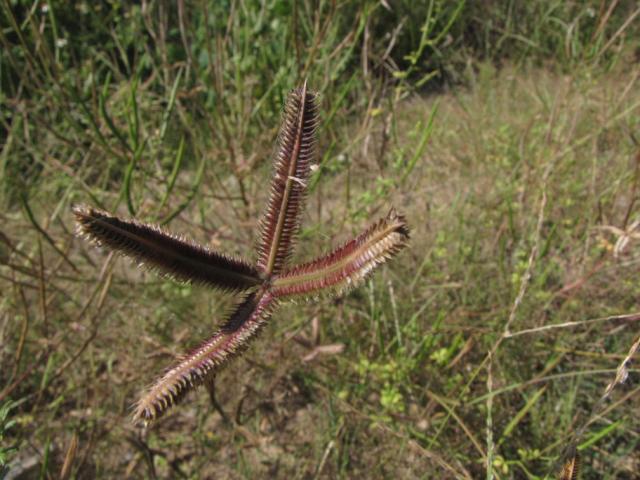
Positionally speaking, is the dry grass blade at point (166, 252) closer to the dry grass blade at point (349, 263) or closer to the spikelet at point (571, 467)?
the dry grass blade at point (349, 263)

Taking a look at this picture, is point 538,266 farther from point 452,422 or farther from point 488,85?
point 488,85

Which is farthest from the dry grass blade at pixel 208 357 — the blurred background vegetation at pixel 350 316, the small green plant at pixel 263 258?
the blurred background vegetation at pixel 350 316

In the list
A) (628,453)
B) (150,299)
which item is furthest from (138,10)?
(628,453)

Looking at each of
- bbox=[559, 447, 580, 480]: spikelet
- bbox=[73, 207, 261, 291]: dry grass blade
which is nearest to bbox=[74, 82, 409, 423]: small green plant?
bbox=[73, 207, 261, 291]: dry grass blade

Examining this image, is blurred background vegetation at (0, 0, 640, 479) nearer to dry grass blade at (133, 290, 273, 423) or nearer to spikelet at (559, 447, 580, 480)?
spikelet at (559, 447, 580, 480)

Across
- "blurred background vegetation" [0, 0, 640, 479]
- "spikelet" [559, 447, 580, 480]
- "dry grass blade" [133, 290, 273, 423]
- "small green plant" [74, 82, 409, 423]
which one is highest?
"small green plant" [74, 82, 409, 423]

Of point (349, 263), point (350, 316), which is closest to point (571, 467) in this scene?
point (349, 263)

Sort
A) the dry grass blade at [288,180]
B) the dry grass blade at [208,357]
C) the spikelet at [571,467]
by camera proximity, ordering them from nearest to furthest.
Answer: the dry grass blade at [208,357], the dry grass blade at [288,180], the spikelet at [571,467]

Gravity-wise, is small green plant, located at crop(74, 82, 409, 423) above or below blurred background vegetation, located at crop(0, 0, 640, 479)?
above
